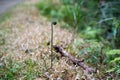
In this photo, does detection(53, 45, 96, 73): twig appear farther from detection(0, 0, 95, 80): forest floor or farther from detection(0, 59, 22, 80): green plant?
detection(0, 59, 22, 80): green plant

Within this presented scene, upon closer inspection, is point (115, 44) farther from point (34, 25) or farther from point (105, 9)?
point (34, 25)

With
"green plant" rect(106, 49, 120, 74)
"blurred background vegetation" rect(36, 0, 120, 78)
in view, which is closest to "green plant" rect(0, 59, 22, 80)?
"blurred background vegetation" rect(36, 0, 120, 78)

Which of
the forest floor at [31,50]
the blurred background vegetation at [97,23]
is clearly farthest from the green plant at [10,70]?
the blurred background vegetation at [97,23]

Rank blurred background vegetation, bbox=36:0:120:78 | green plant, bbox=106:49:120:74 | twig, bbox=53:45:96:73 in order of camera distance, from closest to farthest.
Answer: green plant, bbox=106:49:120:74 → twig, bbox=53:45:96:73 → blurred background vegetation, bbox=36:0:120:78

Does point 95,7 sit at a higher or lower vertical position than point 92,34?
higher

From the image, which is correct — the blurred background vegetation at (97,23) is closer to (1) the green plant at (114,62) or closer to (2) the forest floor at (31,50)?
(1) the green plant at (114,62)

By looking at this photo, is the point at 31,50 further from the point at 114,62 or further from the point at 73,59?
the point at 114,62

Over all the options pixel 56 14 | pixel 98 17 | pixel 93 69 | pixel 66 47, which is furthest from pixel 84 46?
pixel 56 14
